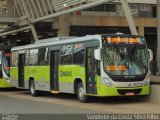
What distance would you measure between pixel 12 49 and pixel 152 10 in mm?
36915

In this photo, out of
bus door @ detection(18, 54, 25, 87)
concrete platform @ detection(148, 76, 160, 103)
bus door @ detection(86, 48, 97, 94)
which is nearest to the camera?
concrete platform @ detection(148, 76, 160, 103)

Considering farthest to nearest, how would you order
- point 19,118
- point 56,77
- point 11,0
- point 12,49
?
point 11,0 → point 12,49 → point 56,77 → point 19,118

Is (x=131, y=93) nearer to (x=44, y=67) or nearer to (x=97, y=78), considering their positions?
(x=97, y=78)

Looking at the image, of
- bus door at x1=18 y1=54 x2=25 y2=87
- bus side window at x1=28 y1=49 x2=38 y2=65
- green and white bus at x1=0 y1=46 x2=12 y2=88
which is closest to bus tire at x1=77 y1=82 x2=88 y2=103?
bus side window at x1=28 y1=49 x2=38 y2=65

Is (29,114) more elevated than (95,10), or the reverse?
(95,10)

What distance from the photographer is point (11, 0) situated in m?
48.7

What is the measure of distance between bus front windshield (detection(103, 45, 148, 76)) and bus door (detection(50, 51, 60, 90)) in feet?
14.2

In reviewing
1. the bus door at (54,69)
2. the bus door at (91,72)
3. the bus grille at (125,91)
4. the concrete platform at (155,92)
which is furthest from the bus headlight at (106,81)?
the bus door at (54,69)

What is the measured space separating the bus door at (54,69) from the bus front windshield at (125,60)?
4322 millimetres

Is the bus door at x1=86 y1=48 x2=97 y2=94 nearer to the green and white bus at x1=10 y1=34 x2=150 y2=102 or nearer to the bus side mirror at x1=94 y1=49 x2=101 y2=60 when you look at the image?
the green and white bus at x1=10 y1=34 x2=150 y2=102

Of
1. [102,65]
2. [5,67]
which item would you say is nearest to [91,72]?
[102,65]

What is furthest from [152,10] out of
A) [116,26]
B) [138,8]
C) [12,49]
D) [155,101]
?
[155,101]

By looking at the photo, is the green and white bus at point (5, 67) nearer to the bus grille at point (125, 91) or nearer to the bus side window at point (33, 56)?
the bus side window at point (33, 56)

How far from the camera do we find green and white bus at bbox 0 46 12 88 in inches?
1239
